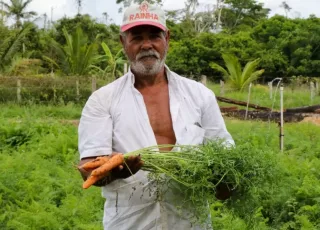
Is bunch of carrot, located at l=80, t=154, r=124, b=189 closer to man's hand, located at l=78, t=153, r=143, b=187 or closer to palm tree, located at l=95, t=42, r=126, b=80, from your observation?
man's hand, located at l=78, t=153, r=143, b=187

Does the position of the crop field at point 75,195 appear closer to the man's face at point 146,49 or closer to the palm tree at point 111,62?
the man's face at point 146,49

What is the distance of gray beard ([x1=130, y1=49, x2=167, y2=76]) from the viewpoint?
2.79 m

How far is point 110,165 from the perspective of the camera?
7.64 ft

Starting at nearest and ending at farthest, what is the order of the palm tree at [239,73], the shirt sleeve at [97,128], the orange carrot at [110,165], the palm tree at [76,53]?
the orange carrot at [110,165], the shirt sleeve at [97,128], the palm tree at [76,53], the palm tree at [239,73]

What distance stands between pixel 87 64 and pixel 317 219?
689 inches

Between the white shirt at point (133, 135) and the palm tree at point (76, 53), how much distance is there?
61.8 ft

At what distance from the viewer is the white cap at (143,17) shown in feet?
9.08

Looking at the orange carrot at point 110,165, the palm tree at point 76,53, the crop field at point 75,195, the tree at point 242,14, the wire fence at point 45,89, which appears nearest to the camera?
the orange carrot at point 110,165

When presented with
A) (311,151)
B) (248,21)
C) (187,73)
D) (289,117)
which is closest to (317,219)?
(311,151)

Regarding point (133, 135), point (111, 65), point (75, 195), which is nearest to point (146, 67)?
point (133, 135)

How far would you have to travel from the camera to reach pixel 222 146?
2.55 meters

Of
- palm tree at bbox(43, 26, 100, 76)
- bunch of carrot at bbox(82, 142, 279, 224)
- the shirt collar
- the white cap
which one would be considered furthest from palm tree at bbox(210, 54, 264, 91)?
bunch of carrot at bbox(82, 142, 279, 224)

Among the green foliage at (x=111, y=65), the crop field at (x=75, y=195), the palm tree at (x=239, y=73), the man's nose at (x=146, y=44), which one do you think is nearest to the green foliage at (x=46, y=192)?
the crop field at (x=75, y=195)

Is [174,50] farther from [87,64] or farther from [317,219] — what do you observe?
[317,219]
